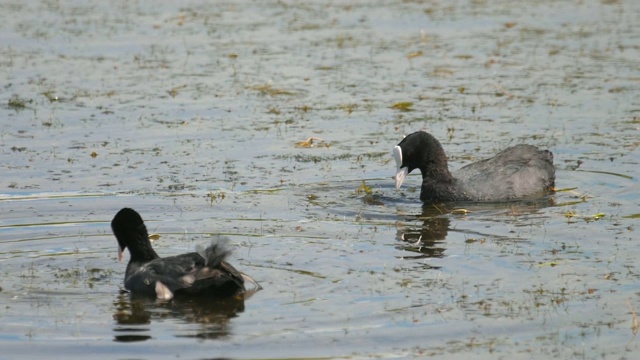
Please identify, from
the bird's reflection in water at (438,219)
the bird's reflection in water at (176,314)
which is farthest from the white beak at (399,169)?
the bird's reflection in water at (176,314)

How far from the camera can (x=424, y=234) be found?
1028cm

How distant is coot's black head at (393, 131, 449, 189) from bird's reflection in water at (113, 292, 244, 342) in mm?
4038

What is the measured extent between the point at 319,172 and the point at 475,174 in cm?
171

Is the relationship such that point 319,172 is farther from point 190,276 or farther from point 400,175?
point 190,276

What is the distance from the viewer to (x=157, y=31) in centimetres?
2048

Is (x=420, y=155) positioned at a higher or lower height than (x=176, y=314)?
higher

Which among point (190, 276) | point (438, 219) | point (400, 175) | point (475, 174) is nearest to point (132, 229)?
point (190, 276)

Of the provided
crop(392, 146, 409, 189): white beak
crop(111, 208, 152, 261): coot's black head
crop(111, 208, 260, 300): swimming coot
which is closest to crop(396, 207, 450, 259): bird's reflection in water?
crop(392, 146, 409, 189): white beak

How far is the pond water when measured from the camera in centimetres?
763

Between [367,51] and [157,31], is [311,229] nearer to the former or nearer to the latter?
[367,51]

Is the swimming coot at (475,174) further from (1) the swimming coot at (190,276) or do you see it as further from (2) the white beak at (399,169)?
(1) the swimming coot at (190,276)

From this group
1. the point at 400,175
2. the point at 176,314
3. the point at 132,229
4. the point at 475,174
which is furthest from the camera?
the point at 400,175

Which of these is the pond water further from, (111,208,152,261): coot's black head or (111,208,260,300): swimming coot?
(111,208,152,261): coot's black head

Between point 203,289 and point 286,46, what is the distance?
1143 centimetres
